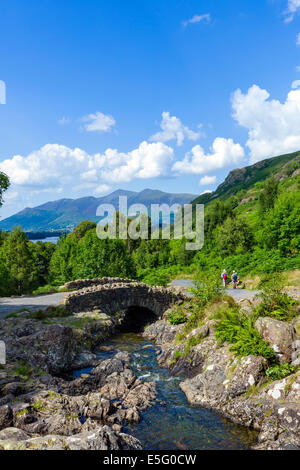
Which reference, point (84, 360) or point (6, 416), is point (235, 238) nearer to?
point (84, 360)

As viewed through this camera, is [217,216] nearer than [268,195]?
Yes

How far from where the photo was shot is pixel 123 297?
28594mm

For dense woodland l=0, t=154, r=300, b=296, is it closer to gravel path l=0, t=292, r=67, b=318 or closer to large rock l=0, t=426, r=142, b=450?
gravel path l=0, t=292, r=67, b=318

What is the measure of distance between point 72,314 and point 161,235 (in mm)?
48491

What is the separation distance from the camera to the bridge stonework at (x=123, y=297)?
2706cm

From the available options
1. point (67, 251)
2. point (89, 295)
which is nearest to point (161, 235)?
point (67, 251)

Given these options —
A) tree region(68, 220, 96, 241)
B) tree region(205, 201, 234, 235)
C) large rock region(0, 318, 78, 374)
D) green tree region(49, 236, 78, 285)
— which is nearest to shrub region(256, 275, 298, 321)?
large rock region(0, 318, 78, 374)

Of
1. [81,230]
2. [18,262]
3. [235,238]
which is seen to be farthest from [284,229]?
[81,230]

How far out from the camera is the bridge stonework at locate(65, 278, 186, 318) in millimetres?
27062

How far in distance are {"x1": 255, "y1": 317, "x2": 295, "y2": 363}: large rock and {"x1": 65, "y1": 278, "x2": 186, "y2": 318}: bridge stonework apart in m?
13.4

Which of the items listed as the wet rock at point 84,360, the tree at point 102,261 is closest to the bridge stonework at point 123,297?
the wet rock at point 84,360

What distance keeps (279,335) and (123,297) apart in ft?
51.4
